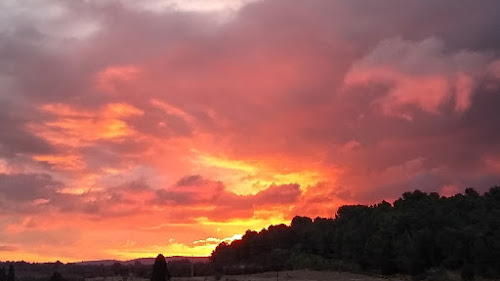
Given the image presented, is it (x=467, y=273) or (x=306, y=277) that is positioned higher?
(x=306, y=277)

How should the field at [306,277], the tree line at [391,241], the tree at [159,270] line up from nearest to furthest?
1. the tree at [159,270]
2. the field at [306,277]
3. the tree line at [391,241]

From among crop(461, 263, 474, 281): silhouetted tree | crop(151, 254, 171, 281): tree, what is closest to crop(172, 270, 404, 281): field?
crop(461, 263, 474, 281): silhouetted tree

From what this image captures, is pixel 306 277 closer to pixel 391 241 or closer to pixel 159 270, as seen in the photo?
pixel 391 241

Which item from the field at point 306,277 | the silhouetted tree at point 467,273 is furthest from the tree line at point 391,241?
the field at point 306,277

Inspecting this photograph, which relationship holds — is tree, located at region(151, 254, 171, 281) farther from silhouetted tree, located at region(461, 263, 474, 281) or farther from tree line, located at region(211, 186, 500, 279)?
silhouetted tree, located at region(461, 263, 474, 281)

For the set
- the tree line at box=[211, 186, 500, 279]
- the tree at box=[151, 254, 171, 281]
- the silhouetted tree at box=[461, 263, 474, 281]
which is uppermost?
the tree line at box=[211, 186, 500, 279]

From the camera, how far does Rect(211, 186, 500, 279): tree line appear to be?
256 ft

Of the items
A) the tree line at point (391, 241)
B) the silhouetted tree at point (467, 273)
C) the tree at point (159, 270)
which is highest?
the tree line at point (391, 241)

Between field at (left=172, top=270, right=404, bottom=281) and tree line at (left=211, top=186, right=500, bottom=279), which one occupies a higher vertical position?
tree line at (left=211, top=186, right=500, bottom=279)

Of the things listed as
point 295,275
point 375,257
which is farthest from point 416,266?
point 295,275

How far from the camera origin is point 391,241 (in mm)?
85250

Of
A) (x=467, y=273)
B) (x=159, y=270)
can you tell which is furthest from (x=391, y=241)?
(x=159, y=270)

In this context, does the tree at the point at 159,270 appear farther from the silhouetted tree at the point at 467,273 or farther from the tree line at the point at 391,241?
the silhouetted tree at the point at 467,273

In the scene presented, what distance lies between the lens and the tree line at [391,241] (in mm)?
77938
